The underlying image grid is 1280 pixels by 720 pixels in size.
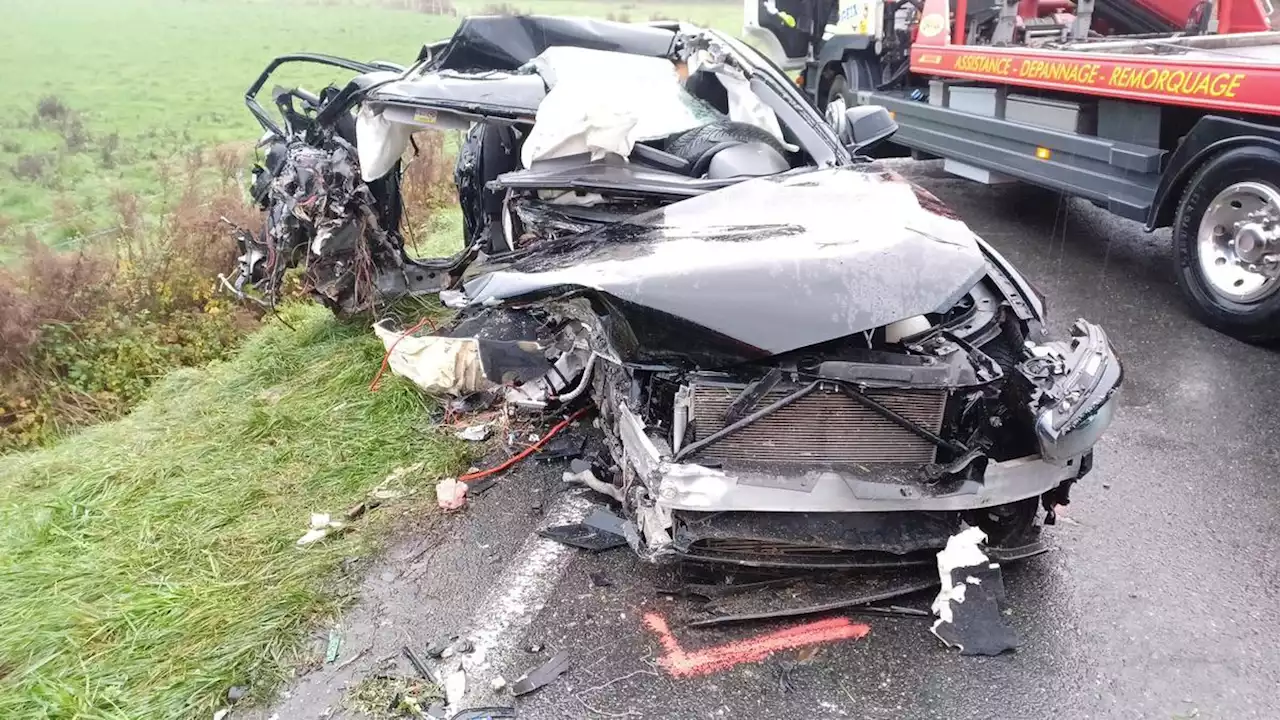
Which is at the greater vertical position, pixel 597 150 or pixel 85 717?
pixel 597 150

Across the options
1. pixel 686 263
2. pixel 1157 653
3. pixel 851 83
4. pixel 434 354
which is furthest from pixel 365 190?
pixel 851 83

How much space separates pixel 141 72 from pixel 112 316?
16.1 metres

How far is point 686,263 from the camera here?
2.52 m

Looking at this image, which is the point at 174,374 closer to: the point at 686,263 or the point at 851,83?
the point at 686,263

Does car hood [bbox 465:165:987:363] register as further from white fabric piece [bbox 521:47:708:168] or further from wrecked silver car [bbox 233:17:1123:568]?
white fabric piece [bbox 521:47:708:168]

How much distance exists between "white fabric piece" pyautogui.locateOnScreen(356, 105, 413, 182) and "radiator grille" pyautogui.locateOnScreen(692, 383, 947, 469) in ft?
7.96

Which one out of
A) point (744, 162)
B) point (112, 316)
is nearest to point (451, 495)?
point (744, 162)

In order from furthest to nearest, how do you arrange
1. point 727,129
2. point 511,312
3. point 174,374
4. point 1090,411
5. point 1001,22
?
1. point 1001,22
2. point 174,374
3. point 511,312
4. point 727,129
5. point 1090,411

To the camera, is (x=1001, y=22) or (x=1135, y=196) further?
(x=1001, y=22)

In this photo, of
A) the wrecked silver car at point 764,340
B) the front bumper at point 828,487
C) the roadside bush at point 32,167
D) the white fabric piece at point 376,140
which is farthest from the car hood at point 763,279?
the roadside bush at point 32,167

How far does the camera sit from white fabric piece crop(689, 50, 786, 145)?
13.3ft

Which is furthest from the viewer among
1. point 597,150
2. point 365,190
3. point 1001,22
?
point 1001,22

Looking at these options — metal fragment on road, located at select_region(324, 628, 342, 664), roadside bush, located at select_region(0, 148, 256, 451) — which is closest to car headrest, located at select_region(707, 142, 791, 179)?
metal fragment on road, located at select_region(324, 628, 342, 664)

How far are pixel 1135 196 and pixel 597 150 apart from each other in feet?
11.2
